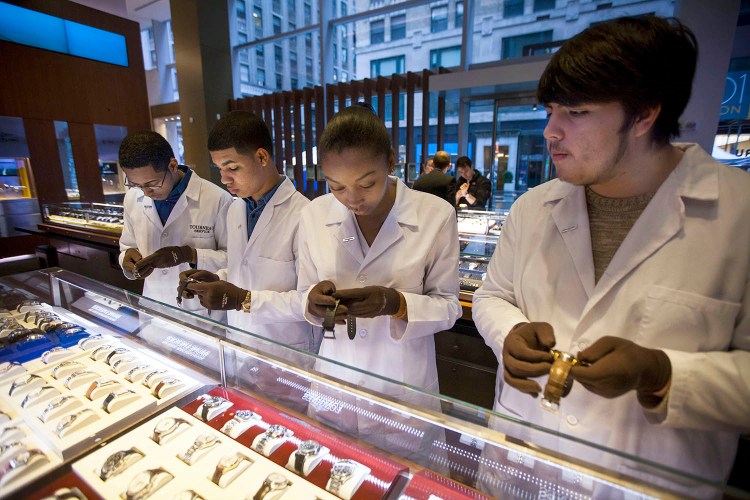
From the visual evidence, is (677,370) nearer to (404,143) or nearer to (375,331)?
(375,331)

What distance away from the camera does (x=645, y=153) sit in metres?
0.88

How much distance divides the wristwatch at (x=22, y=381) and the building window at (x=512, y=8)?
747 cm

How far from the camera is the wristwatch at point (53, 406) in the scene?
3.17 feet

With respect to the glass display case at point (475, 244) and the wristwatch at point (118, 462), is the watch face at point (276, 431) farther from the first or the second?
the glass display case at point (475, 244)

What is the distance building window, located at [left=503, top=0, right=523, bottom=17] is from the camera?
6.14 metres

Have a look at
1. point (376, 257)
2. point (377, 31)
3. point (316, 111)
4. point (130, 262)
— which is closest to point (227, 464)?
point (376, 257)

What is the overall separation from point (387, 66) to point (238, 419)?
7.63 meters

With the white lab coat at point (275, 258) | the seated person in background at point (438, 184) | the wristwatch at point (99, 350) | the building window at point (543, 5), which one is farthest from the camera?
the building window at point (543, 5)

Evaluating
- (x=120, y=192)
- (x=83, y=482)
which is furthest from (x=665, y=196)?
(x=120, y=192)

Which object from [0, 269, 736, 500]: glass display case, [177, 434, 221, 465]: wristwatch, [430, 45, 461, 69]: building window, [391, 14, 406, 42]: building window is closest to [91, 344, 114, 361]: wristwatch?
[0, 269, 736, 500]: glass display case

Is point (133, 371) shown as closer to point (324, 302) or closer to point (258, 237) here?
point (324, 302)

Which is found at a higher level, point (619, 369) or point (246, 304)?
point (619, 369)

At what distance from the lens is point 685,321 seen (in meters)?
0.82

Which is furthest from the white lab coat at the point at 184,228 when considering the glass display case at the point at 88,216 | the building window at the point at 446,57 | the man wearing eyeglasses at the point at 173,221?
the building window at the point at 446,57
